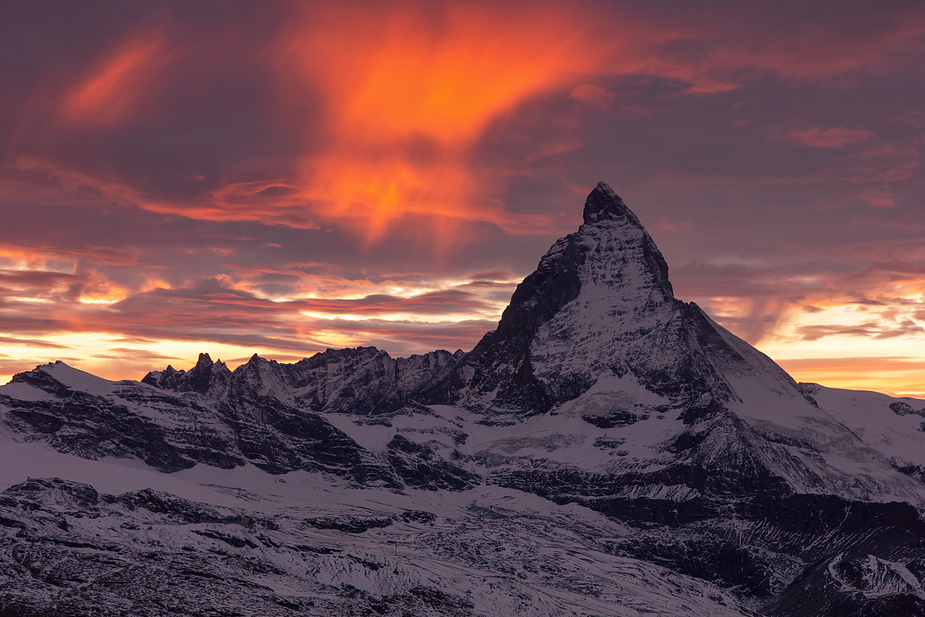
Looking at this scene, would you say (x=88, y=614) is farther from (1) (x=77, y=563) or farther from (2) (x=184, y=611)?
(1) (x=77, y=563)

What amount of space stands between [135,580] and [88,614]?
87.1 feet

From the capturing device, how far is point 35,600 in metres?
171

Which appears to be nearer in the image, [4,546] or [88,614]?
[88,614]

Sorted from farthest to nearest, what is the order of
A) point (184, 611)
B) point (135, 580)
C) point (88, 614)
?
point (135, 580) < point (184, 611) < point (88, 614)

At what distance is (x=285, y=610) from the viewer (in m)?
200

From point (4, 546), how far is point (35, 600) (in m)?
30.1

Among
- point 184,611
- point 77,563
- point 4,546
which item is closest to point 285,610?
point 184,611

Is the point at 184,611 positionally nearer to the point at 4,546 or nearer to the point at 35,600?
the point at 35,600

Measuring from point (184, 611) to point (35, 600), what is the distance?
1002 inches

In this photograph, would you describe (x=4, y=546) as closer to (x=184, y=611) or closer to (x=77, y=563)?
(x=77, y=563)

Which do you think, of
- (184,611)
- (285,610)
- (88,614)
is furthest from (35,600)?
(285,610)

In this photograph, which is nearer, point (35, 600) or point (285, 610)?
point (35, 600)

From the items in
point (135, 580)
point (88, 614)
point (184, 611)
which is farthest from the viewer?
point (135, 580)

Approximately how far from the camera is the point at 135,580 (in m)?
197
